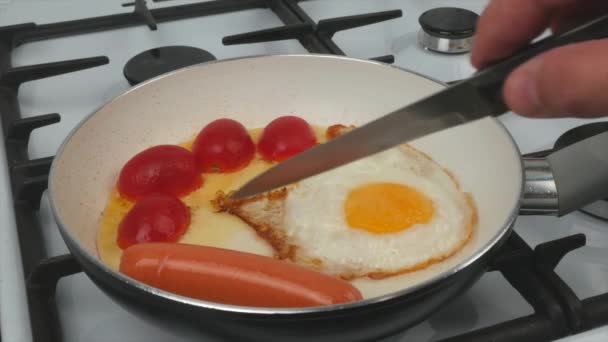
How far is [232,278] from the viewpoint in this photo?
24.0 inches

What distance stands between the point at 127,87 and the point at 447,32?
0.52 meters

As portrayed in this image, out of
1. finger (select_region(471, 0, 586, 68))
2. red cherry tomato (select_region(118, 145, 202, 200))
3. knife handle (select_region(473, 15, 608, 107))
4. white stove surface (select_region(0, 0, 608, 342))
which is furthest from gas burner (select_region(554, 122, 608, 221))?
red cherry tomato (select_region(118, 145, 202, 200))

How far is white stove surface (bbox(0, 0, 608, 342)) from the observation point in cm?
69

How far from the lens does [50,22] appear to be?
124 centimetres

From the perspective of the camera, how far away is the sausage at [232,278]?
1.96ft

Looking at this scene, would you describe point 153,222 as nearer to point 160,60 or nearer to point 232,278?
point 232,278

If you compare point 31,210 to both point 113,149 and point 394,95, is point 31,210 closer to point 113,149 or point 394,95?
point 113,149

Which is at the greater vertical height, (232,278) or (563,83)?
(563,83)

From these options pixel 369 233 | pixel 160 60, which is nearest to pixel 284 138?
pixel 369 233

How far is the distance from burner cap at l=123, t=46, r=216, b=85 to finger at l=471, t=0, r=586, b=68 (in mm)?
525

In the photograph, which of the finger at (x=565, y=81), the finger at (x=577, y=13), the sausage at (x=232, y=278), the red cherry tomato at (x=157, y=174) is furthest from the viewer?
the red cherry tomato at (x=157, y=174)

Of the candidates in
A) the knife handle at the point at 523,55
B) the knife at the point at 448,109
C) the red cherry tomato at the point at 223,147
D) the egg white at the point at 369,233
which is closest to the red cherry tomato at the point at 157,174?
the red cherry tomato at the point at 223,147

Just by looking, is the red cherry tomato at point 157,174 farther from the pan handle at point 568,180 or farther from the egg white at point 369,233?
the pan handle at point 568,180

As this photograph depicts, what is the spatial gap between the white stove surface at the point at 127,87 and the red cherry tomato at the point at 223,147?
0.20 m
